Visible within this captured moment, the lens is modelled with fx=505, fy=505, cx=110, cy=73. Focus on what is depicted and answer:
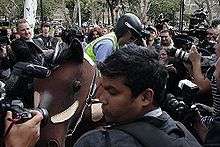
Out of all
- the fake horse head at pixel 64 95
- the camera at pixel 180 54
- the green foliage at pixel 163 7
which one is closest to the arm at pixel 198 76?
the camera at pixel 180 54

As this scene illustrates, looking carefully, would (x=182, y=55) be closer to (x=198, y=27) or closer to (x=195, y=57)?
(x=195, y=57)

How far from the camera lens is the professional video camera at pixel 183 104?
3.53 metres

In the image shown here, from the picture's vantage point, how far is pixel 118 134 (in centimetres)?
216

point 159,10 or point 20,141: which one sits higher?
point 20,141

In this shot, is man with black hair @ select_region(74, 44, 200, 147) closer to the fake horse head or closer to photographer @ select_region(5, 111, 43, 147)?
photographer @ select_region(5, 111, 43, 147)

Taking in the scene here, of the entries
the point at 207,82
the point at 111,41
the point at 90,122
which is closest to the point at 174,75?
the point at 207,82

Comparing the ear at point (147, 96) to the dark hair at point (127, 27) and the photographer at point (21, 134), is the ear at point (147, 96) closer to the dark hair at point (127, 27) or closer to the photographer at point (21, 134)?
the photographer at point (21, 134)

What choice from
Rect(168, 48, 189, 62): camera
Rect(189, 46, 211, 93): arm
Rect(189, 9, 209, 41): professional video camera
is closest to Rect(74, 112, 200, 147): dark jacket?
Rect(189, 46, 211, 93): arm

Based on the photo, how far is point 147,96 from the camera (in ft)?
7.59

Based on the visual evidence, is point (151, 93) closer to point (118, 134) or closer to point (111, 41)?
point (118, 134)

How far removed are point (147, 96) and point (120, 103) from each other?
128 millimetres

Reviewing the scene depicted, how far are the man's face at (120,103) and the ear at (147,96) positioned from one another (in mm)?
29

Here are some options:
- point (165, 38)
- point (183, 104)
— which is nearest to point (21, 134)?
point (183, 104)

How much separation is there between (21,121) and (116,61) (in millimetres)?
526
